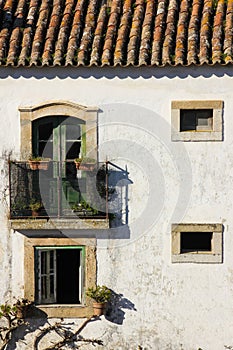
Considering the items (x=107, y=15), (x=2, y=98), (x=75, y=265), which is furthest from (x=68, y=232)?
(x=107, y=15)

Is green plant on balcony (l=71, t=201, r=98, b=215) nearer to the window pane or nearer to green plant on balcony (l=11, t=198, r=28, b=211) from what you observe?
green plant on balcony (l=11, t=198, r=28, b=211)

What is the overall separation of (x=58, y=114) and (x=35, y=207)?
5.74 feet

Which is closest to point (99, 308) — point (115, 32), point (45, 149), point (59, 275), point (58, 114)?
point (59, 275)

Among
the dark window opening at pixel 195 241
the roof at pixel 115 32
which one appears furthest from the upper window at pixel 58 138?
the dark window opening at pixel 195 241

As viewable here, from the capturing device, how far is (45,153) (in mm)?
18281

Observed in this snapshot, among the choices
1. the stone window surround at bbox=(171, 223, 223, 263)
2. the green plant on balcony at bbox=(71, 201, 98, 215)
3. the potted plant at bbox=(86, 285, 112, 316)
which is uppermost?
the green plant on balcony at bbox=(71, 201, 98, 215)

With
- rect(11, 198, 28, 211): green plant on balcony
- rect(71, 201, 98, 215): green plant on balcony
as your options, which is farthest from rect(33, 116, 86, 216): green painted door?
rect(11, 198, 28, 211): green plant on balcony

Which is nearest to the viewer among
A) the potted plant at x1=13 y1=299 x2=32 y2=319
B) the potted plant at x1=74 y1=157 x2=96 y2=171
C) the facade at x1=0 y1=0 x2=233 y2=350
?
the potted plant at x1=74 y1=157 x2=96 y2=171

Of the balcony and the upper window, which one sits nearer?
the balcony

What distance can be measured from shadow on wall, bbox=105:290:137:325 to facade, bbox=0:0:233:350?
18 millimetres

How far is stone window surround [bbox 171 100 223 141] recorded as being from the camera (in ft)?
58.2

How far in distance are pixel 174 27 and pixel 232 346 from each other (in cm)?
591

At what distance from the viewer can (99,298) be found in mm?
17844

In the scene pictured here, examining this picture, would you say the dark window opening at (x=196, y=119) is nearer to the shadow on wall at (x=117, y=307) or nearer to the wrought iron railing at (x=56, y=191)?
the wrought iron railing at (x=56, y=191)
